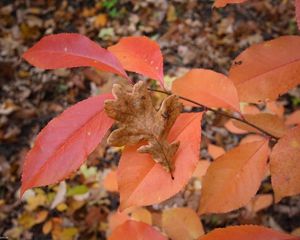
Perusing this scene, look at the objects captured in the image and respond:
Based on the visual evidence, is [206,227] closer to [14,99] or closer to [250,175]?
[250,175]

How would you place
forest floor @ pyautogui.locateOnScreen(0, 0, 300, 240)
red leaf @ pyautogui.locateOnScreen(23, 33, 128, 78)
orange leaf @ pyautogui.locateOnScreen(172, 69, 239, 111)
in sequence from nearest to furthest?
red leaf @ pyautogui.locateOnScreen(23, 33, 128, 78), orange leaf @ pyautogui.locateOnScreen(172, 69, 239, 111), forest floor @ pyautogui.locateOnScreen(0, 0, 300, 240)

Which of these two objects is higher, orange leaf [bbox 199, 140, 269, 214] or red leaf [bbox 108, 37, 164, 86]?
red leaf [bbox 108, 37, 164, 86]

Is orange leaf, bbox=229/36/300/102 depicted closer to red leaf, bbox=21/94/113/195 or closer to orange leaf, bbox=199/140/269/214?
orange leaf, bbox=199/140/269/214

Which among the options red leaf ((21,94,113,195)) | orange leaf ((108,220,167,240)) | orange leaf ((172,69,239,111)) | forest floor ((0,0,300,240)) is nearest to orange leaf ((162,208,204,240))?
orange leaf ((108,220,167,240))

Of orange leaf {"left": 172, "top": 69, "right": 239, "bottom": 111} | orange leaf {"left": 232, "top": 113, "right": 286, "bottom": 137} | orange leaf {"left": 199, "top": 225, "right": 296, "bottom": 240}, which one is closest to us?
orange leaf {"left": 199, "top": 225, "right": 296, "bottom": 240}

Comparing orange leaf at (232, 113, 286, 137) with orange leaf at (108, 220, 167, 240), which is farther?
orange leaf at (232, 113, 286, 137)

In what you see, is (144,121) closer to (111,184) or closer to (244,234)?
(244,234)

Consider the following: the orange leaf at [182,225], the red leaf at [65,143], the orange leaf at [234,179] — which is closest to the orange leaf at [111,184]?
the orange leaf at [182,225]

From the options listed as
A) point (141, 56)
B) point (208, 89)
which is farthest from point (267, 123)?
point (141, 56)
